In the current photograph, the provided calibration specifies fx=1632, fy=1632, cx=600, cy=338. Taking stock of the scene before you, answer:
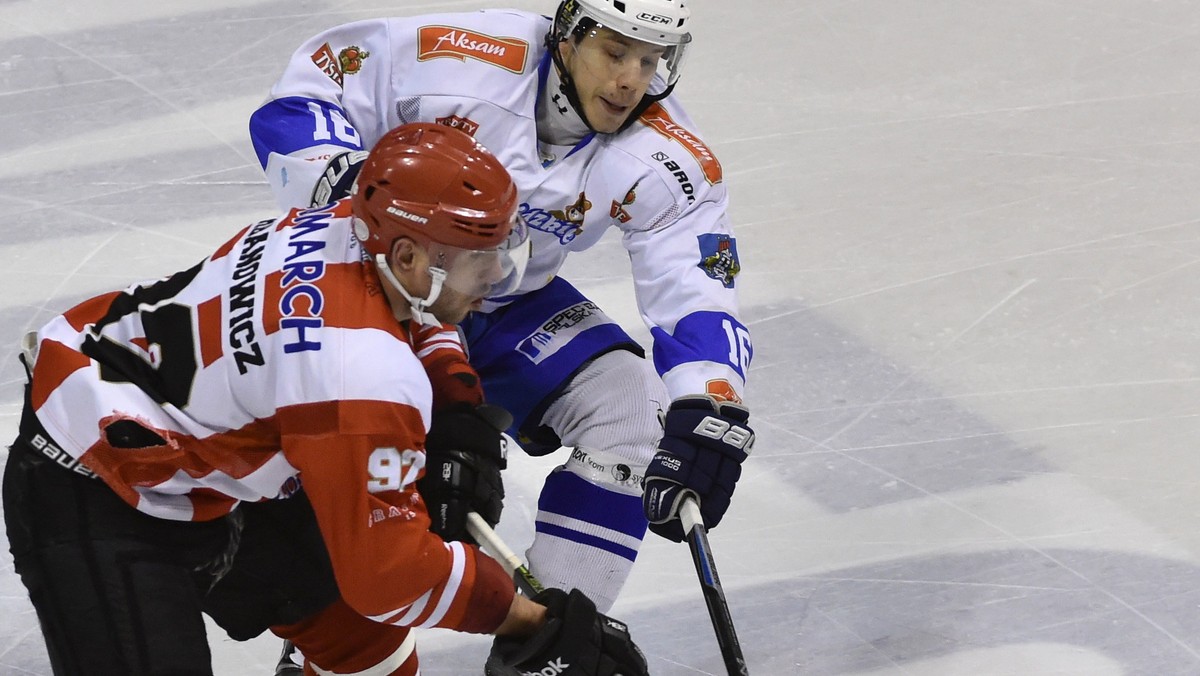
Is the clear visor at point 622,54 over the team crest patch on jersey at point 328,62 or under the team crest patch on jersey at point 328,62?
over

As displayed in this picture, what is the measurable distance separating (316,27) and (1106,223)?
2.94m

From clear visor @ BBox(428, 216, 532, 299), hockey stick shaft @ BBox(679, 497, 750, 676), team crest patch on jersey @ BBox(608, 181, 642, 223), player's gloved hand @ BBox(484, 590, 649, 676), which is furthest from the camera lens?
team crest patch on jersey @ BBox(608, 181, 642, 223)

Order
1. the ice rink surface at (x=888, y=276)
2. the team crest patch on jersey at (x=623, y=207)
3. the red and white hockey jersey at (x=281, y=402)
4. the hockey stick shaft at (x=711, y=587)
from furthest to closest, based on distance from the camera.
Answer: the ice rink surface at (x=888, y=276)
the team crest patch on jersey at (x=623, y=207)
the hockey stick shaft at (x=711, y=587)
the red and white hockey jersey at (x=281, y=402)

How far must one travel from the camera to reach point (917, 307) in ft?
15.4

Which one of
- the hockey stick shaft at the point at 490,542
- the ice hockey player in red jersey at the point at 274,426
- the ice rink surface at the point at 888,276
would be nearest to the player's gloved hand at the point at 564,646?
the ice hockey player in red jersey at the point at 274,426

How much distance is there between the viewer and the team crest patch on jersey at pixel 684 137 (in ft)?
11.2

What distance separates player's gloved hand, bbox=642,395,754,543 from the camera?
3.05 metres

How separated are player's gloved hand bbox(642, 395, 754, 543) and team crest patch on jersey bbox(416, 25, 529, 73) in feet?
2.80

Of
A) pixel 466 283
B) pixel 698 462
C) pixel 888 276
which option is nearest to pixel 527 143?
pixel 698 462

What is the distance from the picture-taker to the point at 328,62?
3.44m

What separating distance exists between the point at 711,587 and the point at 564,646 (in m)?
0.48

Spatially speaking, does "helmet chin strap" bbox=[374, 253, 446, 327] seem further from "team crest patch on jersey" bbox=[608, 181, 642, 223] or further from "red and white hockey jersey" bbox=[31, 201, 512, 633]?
"team crest patch on jersey" bbox=[608, 181, 642, 223]

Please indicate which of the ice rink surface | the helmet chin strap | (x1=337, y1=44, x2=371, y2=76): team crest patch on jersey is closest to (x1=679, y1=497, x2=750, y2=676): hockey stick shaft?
the ice rink surface

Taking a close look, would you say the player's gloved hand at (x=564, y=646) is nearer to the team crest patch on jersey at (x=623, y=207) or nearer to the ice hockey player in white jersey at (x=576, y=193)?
the ice hockey player in white jersey at (x=576, y=193)
